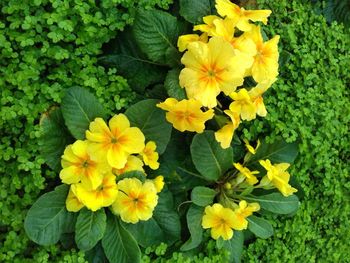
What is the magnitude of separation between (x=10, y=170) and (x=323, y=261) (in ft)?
6.28

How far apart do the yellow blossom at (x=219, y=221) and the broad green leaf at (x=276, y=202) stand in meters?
0.23

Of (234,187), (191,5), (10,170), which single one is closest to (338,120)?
(234,187)

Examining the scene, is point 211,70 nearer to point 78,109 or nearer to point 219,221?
point 78,109

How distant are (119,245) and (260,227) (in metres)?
0.76

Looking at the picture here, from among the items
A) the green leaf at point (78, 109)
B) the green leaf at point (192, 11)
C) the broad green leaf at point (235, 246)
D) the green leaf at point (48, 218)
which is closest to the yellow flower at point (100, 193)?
the green leaf at point (48, 218)

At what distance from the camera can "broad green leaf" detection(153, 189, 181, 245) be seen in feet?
7.86

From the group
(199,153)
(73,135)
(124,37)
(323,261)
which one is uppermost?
(124,37)

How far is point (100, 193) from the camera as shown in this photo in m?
2.16

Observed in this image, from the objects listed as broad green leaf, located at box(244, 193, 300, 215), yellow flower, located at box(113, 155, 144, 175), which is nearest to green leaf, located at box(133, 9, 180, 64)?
yellow flower, located at box(113, 155, 144, 175)

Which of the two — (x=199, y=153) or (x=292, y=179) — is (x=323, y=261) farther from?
(x=199, y=153)

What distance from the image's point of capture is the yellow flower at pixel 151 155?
2.26m

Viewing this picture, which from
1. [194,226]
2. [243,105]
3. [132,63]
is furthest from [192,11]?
[194,226]

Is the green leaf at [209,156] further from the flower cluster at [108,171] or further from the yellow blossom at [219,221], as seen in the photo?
the flower cluster at [108,171]

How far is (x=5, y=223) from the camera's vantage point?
2.17 metres
